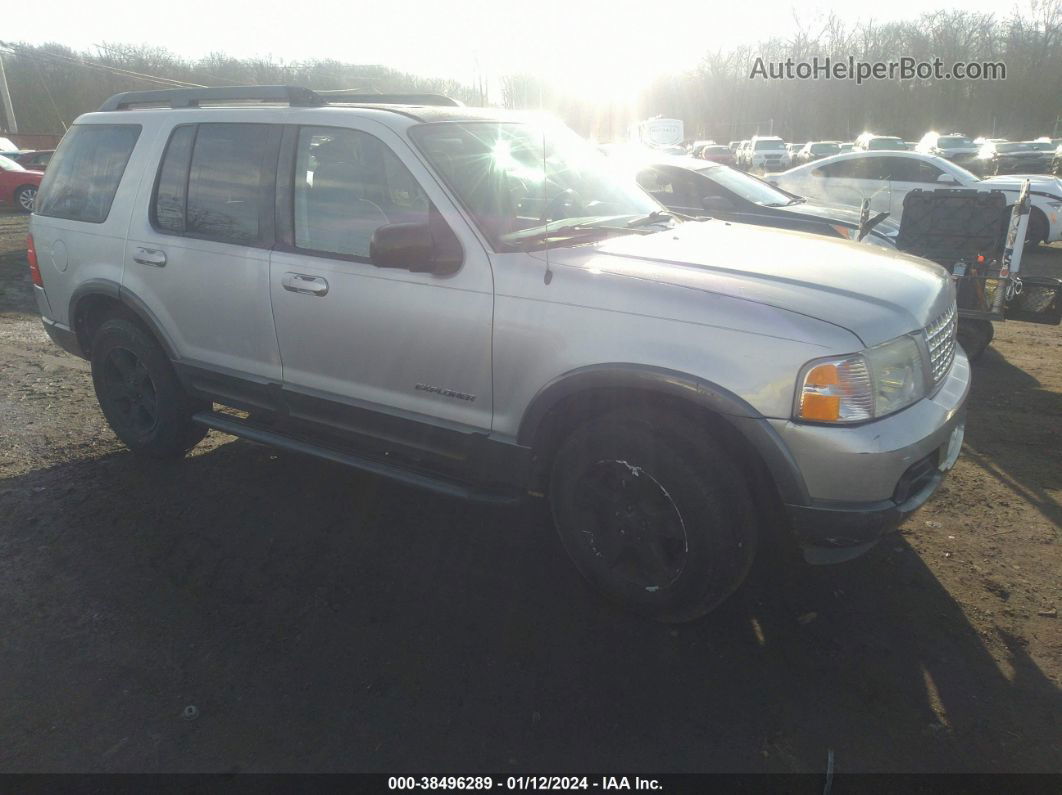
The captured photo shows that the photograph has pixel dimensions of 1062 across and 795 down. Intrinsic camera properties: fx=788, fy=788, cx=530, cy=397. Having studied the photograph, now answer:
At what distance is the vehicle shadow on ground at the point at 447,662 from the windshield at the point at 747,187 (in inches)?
222

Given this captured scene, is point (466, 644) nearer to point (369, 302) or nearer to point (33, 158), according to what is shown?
point (369, 302)

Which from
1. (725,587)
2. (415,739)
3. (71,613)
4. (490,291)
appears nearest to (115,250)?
(71,613)

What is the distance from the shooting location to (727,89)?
2391 inches

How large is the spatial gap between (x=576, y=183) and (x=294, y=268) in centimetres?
146

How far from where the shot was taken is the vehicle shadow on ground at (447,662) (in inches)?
100

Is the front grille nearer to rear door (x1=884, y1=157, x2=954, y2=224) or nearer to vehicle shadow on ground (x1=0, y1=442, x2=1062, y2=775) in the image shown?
vehicle shadow on ground (x1=0, y1=442, x2=1062, y2=775)

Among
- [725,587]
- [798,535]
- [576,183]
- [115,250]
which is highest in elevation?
[576,183]

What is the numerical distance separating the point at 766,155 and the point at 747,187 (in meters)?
29.0

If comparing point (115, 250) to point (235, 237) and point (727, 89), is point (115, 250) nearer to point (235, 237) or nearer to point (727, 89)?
point (235, 237)

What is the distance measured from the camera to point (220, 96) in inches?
172

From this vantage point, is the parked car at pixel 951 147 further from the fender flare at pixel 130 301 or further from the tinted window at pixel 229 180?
the fender flare at pixel 130 301

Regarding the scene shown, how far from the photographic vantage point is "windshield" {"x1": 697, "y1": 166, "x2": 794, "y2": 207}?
28.2 ft

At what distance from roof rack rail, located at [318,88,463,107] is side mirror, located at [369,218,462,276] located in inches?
57.3

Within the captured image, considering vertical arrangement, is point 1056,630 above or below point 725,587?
below
